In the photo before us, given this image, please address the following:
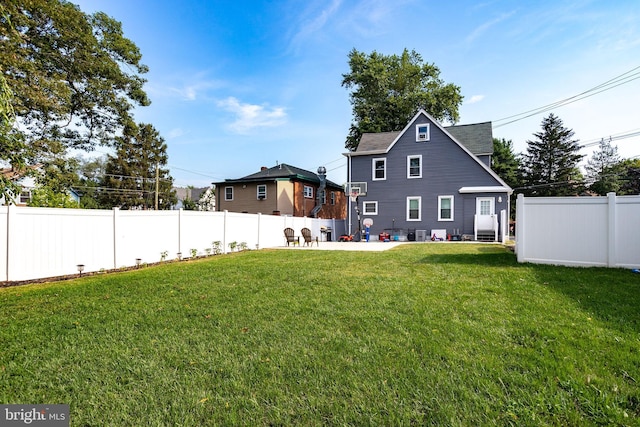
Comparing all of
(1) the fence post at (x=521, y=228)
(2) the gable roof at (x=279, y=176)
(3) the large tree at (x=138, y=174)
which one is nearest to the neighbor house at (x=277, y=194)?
(2) the gable roof at (x=279, y=176)

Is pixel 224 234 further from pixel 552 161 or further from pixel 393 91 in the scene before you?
pixel 552 161

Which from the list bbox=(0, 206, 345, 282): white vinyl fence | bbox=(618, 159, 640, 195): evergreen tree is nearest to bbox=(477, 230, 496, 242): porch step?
bbox=(0, 206, 345, 282): white vinyl fence

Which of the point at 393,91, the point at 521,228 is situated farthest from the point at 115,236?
the point at 393,91

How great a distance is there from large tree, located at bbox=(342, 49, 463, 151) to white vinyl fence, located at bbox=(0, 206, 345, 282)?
23.9m

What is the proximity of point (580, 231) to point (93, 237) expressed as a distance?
11.5m

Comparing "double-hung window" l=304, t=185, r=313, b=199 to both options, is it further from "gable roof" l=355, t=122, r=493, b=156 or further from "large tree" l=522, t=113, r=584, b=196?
"large tree" l=522, t=113, r=584, b=196

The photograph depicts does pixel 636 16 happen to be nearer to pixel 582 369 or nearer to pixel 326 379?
pixel 582 369

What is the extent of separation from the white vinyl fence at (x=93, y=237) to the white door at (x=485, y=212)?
14437 mm

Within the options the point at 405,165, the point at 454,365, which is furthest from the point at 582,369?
the point at 405,165

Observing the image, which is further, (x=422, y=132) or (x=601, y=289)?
(x=422, y=132)

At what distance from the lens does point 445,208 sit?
1978cm

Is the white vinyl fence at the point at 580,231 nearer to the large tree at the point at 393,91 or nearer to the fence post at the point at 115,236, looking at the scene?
the fence post at the point at 115,236

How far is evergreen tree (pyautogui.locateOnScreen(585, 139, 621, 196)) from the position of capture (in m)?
36.5

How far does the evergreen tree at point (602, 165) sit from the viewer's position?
36.5 meters
